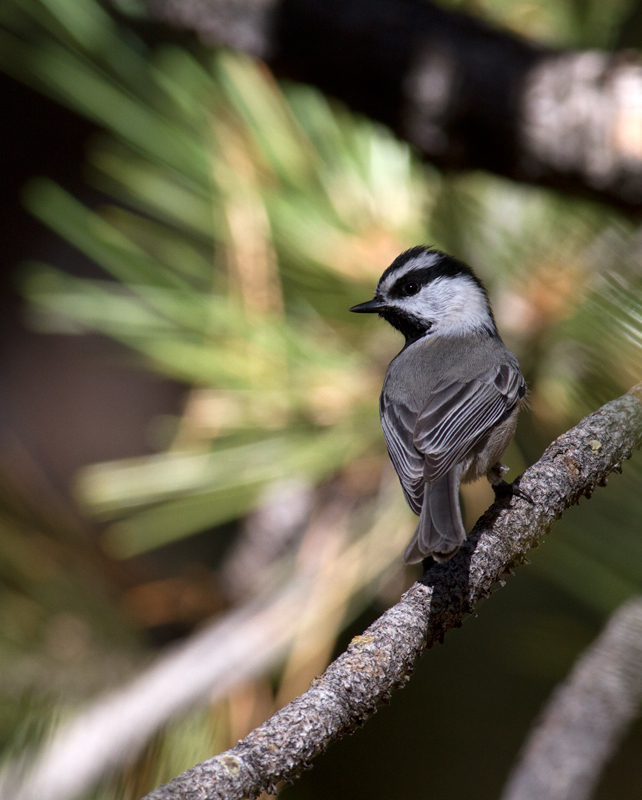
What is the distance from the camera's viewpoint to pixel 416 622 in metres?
0.76

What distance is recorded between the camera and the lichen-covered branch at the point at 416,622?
0.55 meters

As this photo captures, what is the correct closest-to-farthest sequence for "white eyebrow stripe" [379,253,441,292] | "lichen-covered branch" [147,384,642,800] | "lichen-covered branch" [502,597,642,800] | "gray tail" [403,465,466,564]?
1. "lichen-covered branch" [147,384,642,800]
2. "lichen-covered branch" [502,597,642,800]
3. "gray tail" [403,465,466,564]
4. "white eyebrow stripe" [379,253,441,292]

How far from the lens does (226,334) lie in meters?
1.40

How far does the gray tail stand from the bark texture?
48cm

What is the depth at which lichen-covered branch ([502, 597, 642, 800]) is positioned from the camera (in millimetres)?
701

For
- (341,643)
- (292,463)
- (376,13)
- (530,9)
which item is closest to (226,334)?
(292,463)

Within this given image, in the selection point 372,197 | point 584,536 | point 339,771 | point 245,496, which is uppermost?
point 372,197

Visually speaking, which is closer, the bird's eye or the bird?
the bird

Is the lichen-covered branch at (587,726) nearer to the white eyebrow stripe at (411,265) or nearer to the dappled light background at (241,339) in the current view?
the dappled light background at (241,339)

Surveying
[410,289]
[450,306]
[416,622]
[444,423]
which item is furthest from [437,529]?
[450,306]

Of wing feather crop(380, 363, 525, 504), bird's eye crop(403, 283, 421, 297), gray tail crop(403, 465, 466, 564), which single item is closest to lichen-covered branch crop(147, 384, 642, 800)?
gray tail crop(403, 465, 466, 564)

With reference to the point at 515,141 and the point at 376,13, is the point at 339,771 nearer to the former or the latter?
the point at 515,141

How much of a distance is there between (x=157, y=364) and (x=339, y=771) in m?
1.25

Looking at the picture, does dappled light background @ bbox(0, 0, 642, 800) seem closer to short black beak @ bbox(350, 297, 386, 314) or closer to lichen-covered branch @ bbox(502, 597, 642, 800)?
short black beak @ bbox(350, 297, 386, 314)
